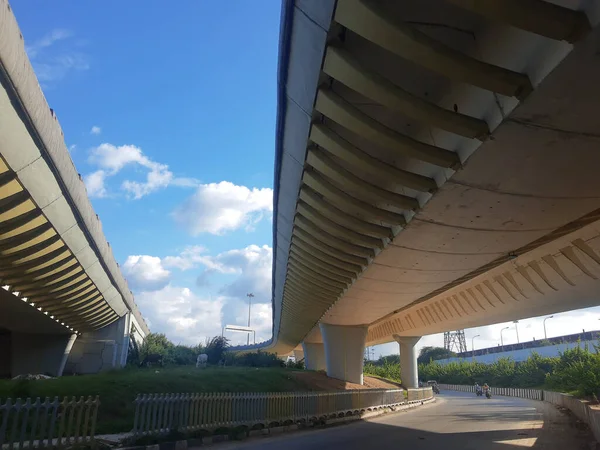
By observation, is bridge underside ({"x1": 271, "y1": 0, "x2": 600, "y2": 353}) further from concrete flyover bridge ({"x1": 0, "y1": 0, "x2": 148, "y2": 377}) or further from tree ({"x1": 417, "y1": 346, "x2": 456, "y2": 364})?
tree ({"x1": 417, "y1": 346, "x2": 456, "y2": 364})

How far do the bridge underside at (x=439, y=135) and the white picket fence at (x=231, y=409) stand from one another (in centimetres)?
501

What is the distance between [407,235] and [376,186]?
2010mm

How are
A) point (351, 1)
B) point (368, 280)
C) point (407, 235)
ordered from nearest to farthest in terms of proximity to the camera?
1. point (351, 1)
2. point (407, 235)
3. point (368, 280)

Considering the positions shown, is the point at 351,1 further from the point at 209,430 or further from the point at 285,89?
the point at 209,430

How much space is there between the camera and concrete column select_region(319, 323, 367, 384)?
27.1 metres

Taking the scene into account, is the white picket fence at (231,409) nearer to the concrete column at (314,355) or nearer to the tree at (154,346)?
the tree at (154,346)

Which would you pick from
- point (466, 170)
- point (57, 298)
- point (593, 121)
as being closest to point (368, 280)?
point (466, 170)

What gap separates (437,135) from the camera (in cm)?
676

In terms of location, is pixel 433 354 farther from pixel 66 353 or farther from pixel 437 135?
pixel 437 135

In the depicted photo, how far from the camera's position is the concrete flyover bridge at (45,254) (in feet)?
32.2

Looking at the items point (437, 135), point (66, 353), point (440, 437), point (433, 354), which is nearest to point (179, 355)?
point (66, 353)

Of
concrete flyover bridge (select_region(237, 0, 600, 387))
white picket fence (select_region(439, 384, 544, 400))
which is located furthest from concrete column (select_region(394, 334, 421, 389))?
concrete flyover bridge (select_region(237, 0, 600, 387))

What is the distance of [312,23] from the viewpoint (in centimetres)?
530

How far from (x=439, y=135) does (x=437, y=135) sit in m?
0.05
